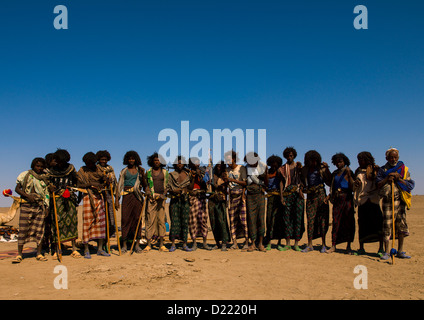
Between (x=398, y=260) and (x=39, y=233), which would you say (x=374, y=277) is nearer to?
(x=398, y=260)

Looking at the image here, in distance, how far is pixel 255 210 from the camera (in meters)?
8.30

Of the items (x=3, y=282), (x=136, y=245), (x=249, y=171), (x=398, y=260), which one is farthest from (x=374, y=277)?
(x=3, y=282)

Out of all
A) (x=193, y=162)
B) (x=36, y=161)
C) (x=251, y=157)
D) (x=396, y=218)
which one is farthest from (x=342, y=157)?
(x=36, y=161)

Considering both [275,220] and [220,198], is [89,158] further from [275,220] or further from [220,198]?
[275,220]

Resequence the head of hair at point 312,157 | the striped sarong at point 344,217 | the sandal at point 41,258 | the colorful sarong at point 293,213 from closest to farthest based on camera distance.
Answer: the sandal at point 41,258
the striped sarong at point 344,217
the head of hair at point 312,157
the colorful sarong at point 293,213

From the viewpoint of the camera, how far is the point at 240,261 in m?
7.12

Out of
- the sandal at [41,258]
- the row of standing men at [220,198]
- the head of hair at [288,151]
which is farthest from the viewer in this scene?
the head of hair at [288,151]

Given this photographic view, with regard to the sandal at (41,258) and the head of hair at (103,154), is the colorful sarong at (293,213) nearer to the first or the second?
the head of hair at (103,154)

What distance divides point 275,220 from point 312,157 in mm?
1870

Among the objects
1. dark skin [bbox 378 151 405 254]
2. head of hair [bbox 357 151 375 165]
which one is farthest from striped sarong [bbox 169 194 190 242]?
dark skin [bbox 378 151 405 254]

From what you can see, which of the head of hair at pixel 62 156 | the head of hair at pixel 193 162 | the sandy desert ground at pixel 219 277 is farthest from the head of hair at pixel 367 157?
the head of hair at pixel 62 156

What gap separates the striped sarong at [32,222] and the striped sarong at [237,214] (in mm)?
4487

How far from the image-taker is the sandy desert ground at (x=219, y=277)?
16.1 ft

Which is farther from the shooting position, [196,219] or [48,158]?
[196,219]
